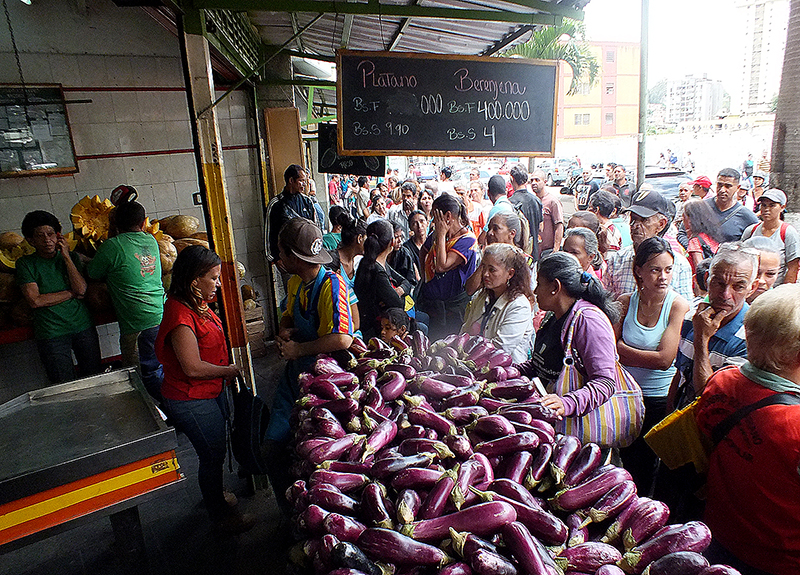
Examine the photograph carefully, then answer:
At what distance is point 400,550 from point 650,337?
7.10 ft

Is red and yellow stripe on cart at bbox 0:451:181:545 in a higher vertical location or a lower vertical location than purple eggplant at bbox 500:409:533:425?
lower

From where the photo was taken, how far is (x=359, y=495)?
154 centimetres

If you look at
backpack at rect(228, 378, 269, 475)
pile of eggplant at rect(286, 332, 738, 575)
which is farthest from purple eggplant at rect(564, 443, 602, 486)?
backpack at rect(228, 378, 269, 475)

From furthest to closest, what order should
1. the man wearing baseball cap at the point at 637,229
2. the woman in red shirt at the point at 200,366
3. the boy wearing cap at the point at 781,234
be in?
the boy wearing cap at the point at 781,234, the man wearing baseball cap at the point at 637,229, the woman in red shirt at the point at 200,366

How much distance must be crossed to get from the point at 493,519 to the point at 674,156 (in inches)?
1224

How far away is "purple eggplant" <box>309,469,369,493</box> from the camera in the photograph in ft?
5.05

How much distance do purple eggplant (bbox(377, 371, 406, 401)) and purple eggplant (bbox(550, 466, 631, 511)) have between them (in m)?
0.76

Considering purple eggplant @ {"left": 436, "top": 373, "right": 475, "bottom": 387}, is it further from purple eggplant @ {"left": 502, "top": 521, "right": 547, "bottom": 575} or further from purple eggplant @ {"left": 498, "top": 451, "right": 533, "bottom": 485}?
purple eggplant @ {"left": 502, "top": 521, "right": 547, "bottom": 575}

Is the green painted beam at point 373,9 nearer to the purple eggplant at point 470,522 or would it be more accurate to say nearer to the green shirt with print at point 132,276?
the green shirt with print at point 132,276

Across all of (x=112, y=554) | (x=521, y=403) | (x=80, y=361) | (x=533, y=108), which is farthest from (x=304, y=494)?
(x=80, y=361)

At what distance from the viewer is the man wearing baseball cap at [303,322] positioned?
258 cm

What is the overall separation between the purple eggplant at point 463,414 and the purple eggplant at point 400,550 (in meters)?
0.59

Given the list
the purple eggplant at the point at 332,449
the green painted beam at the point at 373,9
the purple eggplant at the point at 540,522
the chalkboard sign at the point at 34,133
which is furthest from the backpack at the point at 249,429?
the chalkboard sign at the point at 34,133

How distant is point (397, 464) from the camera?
156 centimetres
